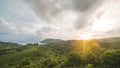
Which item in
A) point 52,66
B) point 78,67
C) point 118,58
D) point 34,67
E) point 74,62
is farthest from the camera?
point 34,67

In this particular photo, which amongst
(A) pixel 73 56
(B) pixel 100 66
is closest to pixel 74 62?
(A) pixel 73 56

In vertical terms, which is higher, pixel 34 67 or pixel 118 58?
pixel 118 58

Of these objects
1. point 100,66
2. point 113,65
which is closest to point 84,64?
point 100,66

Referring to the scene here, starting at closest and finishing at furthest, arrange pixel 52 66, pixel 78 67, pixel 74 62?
pixel 78 67, pixel 74 62, pixel 52 66

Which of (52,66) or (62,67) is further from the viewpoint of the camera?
(52,66)

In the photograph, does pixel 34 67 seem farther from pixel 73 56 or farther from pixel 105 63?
pixel 105 63

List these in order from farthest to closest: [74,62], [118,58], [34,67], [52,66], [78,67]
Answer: [34,67] → [52,66] → [74,62] → [78,67] → [118,58]

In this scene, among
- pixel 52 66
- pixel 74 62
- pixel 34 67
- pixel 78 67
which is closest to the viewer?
pixel 78 67

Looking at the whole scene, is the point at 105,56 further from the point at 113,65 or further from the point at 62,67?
the point at 62,67

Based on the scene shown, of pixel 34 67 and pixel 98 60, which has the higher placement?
pixel 98 60
